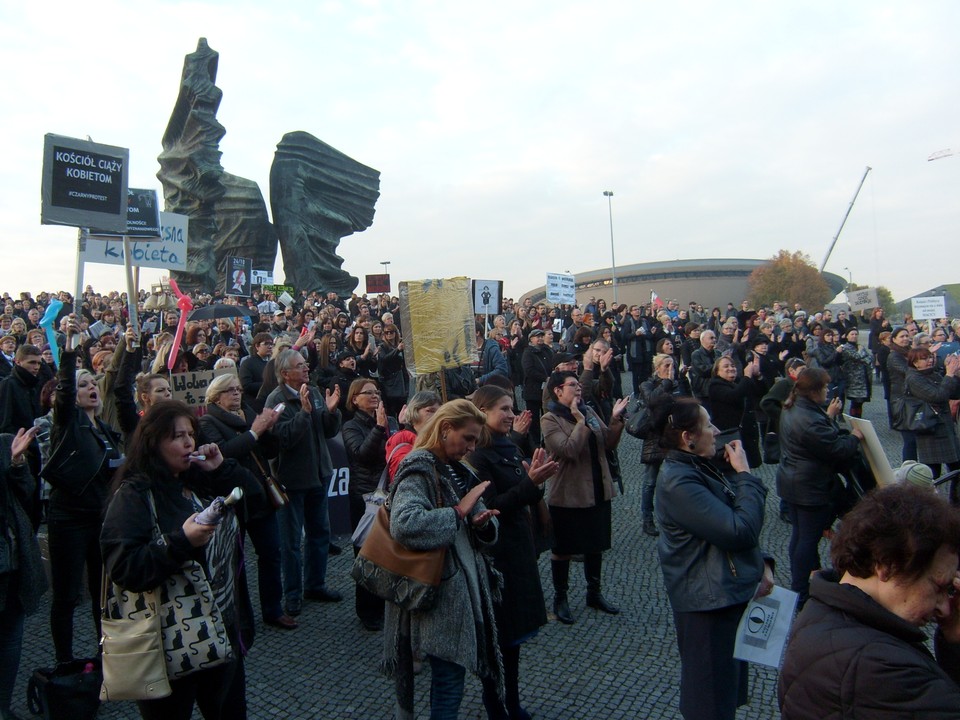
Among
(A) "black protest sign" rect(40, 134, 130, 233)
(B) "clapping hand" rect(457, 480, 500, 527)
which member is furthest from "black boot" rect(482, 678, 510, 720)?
(A) "black protest sign" rect(40, 134, 130, 233)

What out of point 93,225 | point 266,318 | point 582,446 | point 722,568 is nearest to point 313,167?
point 266,318

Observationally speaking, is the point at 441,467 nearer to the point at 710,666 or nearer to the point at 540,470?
the point at 540,470

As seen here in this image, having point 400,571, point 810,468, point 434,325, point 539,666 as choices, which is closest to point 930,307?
point 434,325

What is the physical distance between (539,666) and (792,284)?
71964mm

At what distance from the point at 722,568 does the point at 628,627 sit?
88.9 inches

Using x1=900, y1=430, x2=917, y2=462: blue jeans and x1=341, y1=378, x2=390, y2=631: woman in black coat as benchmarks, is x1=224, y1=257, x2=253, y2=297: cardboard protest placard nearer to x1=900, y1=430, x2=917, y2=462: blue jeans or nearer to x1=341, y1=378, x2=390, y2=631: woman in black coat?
x1=341, y1=378, x2=390, y2=631: woman in black coat

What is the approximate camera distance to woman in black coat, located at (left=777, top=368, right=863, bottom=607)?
506 cm

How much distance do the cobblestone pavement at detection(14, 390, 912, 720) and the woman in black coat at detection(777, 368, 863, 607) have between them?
3.06ft

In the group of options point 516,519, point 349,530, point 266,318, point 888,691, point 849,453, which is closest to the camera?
point 888,691

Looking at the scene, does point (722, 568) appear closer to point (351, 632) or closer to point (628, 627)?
point (628, 627)

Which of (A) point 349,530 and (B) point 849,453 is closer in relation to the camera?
(B) point 849,453

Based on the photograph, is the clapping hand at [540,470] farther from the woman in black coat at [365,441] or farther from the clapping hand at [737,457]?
the woman in black coat at [365,441]

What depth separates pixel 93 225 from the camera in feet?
23.4

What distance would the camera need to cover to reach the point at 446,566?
3346 millimetres
